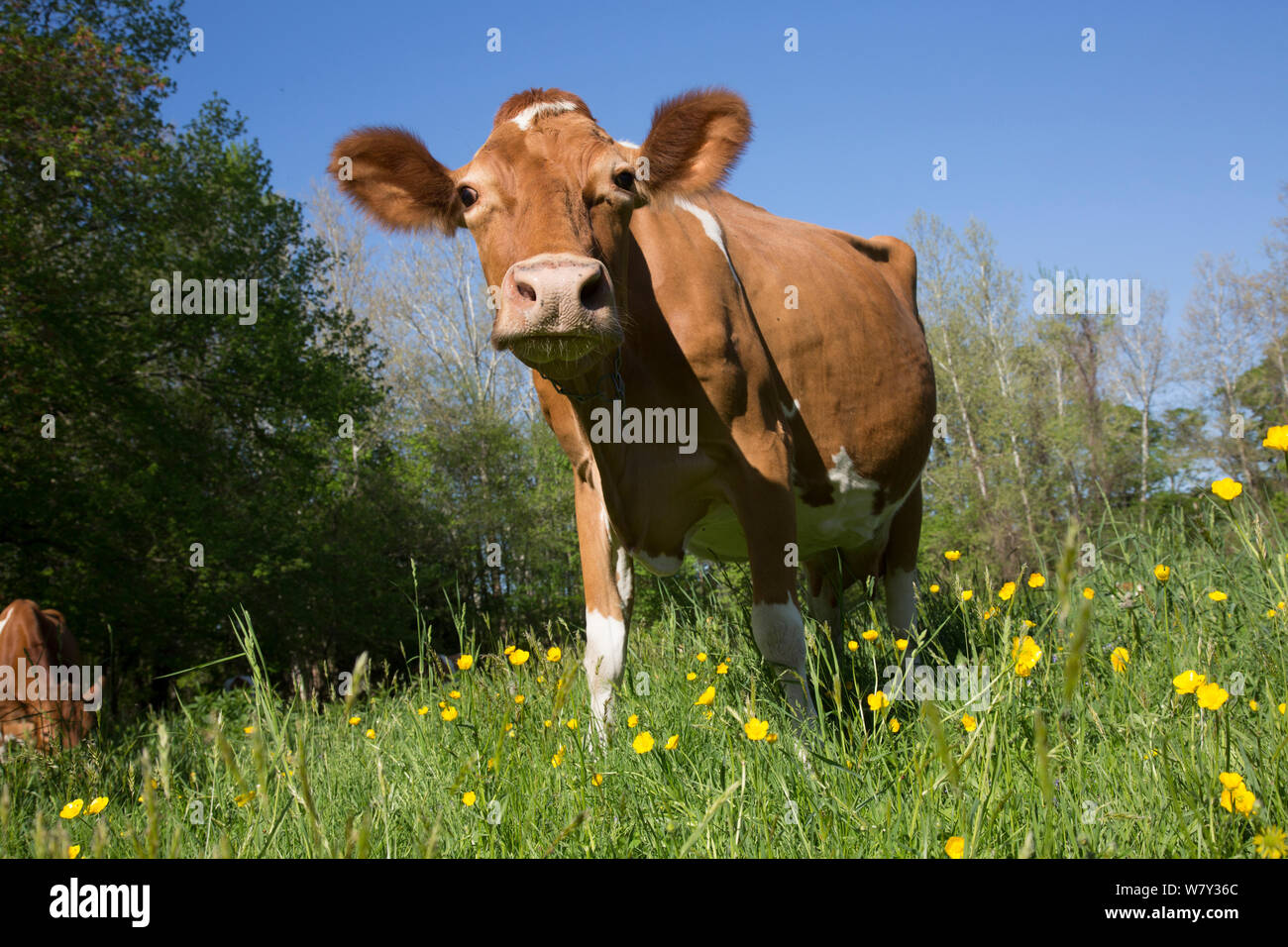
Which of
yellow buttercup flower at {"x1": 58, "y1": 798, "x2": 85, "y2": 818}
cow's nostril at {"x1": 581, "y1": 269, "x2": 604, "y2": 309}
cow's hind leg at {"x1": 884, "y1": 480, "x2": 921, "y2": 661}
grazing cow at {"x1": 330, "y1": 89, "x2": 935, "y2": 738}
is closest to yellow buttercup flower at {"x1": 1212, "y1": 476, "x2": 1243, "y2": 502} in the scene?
grazing cow at {"x1": 330, "y1": 89, "x2": 935, "y2": 738}

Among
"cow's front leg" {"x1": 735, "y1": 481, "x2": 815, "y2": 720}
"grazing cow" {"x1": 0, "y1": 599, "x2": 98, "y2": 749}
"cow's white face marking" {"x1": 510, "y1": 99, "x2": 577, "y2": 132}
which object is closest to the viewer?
"cow's white face marking" {"x1": 510, "y1": 99, "x2": 577, "y2": 132}

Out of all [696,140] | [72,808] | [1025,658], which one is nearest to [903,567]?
[696,140]

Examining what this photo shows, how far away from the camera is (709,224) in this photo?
4.07m

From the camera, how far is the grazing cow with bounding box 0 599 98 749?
231 inches

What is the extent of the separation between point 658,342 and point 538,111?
40.4 inches

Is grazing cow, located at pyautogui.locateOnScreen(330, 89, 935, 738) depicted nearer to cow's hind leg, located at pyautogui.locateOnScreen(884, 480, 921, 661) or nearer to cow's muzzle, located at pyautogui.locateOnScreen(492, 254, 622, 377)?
cow's muzzle, located at pyautogui.locateOnScreen(492, 254, 622, 377)

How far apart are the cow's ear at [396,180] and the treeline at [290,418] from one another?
63.7 inches

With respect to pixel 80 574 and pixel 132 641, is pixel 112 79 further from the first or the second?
pixel 132 641

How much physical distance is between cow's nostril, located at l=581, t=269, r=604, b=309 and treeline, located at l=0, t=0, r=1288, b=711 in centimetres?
120

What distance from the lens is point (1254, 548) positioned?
1.92 m

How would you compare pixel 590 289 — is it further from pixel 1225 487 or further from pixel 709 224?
pixel 1225 487

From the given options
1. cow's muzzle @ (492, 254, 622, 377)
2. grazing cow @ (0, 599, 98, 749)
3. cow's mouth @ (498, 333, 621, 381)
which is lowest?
grazing cow @ (0, 599, 98, 749)

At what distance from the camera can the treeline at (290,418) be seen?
1387 centimetres
